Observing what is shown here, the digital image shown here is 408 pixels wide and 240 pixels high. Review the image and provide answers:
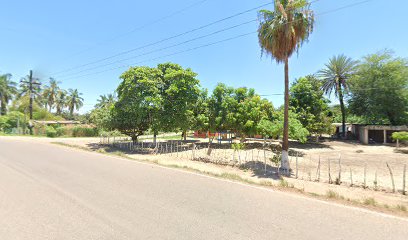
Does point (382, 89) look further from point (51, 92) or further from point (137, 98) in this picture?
point (51, 92)

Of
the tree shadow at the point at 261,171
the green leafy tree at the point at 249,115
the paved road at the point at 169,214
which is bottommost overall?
the tree shadow at the point at 261,171

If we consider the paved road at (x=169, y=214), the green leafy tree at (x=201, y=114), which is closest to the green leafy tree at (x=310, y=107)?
the green leafy tree at (x=201, y=114)

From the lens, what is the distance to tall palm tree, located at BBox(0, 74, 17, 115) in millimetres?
51562

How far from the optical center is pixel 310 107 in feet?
89.1

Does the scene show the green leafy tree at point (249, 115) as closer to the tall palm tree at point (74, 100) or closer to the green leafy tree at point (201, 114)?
the green leafy tree at point (201, 114)

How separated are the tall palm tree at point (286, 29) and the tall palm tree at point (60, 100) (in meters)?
67.4

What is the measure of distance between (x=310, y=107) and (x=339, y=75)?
13.4 m

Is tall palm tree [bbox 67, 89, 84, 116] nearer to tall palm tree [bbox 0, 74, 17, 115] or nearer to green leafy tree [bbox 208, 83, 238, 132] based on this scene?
tall palm tree [bbox 0, 74, 17, 115]

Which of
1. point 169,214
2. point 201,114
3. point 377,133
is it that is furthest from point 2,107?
point 377,133

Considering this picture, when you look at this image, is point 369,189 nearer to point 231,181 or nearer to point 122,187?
point 231,181

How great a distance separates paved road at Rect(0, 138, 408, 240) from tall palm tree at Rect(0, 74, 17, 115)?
6090 centimetres

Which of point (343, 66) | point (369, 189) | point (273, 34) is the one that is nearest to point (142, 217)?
point (369, 189)

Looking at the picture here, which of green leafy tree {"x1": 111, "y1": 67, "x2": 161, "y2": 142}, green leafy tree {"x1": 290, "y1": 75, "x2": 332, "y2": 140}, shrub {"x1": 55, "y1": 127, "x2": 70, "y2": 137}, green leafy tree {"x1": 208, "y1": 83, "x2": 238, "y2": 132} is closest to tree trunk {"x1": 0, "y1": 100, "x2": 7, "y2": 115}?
shrub {"x1": 55, "y1": 127, "x2": 70, "y2": 137}

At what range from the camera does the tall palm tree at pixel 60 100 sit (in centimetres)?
6307
